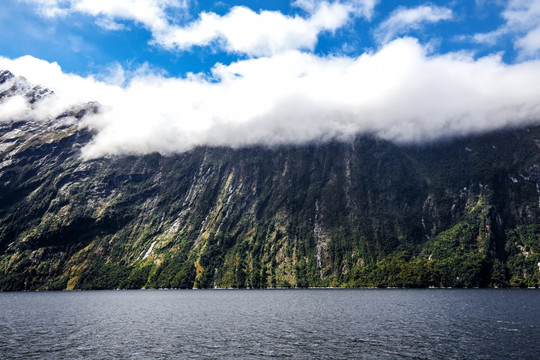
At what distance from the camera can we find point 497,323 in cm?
8300

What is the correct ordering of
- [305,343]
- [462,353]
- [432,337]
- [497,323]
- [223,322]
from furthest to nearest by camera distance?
1. [223,322]
2. [497,323]
3. [432,337]
4. [305,343]
5. [462,353]

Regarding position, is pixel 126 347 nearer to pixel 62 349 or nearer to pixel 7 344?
pixel 62 349

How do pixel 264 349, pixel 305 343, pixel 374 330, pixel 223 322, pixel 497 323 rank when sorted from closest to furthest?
pixel 264 349, pixel 305 343, pixel 374 330, pixel 497 323, pixel 223 322

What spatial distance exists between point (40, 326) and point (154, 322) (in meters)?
24.8

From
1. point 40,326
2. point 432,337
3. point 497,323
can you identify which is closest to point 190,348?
point 432,337

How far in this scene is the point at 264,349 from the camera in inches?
2291

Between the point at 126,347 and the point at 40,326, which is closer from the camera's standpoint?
the point at 126,347

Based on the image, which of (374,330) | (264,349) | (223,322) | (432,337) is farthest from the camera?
(223,322)

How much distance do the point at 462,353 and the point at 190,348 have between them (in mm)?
40347

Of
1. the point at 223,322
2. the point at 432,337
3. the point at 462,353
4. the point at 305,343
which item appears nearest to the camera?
the point at 462,353

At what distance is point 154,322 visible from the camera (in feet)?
306

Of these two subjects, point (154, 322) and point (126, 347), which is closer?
point (126, 347)

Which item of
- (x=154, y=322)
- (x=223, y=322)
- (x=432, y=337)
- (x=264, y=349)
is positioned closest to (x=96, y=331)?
(x=154, y=322)

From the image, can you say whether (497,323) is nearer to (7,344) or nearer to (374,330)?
(374,330)
